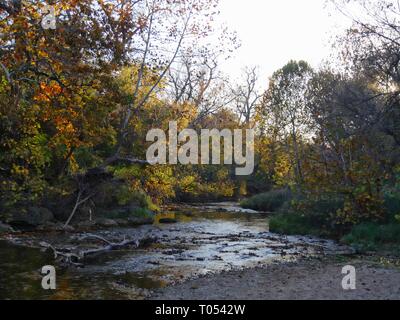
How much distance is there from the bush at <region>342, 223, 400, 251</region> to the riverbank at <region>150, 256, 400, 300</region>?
3838 mm

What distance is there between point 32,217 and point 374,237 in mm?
18368

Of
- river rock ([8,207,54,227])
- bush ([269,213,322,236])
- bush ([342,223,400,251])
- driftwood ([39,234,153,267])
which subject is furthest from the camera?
bush ([269,213,322,236])

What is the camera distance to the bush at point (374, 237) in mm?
20547

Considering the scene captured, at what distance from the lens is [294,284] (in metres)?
12.9

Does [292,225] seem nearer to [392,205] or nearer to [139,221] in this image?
[392,205]

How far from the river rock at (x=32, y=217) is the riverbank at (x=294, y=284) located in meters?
15.0

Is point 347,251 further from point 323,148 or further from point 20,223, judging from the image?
point 20,223

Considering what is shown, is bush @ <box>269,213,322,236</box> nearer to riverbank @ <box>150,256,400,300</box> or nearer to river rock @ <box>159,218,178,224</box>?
river rock @ <box>159,218,178,224</box>

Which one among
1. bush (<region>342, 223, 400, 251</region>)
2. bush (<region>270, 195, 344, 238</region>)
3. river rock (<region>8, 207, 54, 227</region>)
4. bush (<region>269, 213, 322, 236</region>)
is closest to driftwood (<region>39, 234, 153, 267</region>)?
river rock (<region>8, 207, 54, 227</region>)

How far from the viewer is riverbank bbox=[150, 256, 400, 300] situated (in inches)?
451

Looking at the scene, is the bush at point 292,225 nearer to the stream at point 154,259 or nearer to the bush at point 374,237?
the stream at point 154,259

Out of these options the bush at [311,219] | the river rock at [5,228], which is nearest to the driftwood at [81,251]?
the river rock at [5,228]

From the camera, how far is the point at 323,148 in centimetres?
2731
